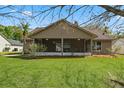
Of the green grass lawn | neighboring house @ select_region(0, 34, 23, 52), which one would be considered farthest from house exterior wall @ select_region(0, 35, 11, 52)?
the green grass lawn

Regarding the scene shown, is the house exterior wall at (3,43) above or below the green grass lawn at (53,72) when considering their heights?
above

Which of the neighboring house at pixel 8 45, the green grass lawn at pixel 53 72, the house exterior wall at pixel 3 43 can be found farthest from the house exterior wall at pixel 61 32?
the green grass lawn at pixel 53 72

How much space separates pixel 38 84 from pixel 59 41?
2.81m

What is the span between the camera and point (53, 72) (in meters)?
4.67

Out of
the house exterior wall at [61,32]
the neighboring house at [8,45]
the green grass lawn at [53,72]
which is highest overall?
the house exterior wall at [61,32]

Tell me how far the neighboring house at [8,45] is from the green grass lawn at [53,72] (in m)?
0.19

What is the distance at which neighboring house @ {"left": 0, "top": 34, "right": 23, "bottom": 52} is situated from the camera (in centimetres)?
377

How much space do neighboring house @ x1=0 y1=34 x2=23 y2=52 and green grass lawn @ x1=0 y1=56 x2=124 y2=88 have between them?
19cm

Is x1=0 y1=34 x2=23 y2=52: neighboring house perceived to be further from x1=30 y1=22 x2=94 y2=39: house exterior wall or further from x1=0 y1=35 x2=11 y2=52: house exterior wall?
x1=30 y1=22 x2=94 y2=39: house exterior wall

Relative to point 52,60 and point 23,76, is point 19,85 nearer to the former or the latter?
point 23,76

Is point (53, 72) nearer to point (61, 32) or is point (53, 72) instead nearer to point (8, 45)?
point (8, 45)

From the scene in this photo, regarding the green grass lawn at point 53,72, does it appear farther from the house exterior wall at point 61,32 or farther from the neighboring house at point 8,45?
the house exterior wall at point 61,32

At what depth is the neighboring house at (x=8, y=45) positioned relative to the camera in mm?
3771

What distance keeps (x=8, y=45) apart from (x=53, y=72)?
3.56 feet
